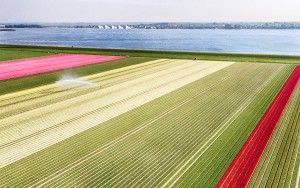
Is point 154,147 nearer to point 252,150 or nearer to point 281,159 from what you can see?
point 252,150

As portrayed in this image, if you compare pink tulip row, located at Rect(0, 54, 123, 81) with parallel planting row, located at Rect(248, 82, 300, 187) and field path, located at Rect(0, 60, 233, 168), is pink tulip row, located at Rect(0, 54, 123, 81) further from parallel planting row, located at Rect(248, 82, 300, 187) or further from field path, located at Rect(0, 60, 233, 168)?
parallel planting row, located at Rect(248, 82, 300, 187)

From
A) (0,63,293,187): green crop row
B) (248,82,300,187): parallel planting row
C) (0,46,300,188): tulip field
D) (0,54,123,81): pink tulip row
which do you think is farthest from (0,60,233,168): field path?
(0,54,123,81): pink tulip row

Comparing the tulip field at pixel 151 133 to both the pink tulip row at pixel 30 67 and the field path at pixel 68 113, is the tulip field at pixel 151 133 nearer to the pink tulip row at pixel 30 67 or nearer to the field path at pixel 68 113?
the field path at pixel 68 113

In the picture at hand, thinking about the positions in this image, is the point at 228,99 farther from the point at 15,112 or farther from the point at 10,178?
the point at 10,178

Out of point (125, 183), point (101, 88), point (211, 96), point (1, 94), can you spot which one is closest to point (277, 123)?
point (211, 96)

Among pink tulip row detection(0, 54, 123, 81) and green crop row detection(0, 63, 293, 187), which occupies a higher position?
green crop row detection(0, 63, 293, 187)
